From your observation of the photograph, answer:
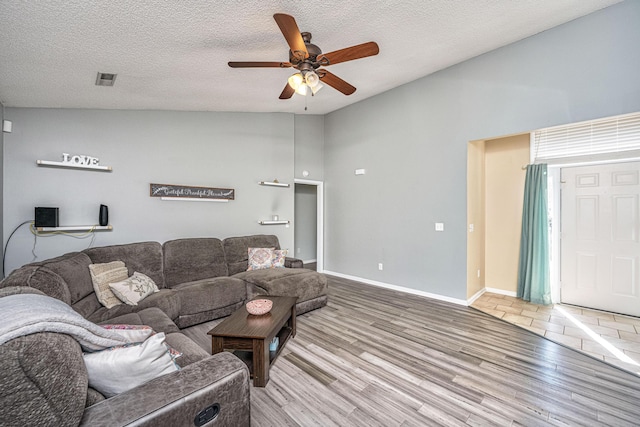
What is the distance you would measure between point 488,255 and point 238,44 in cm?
471

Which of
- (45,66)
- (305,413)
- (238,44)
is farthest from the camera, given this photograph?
(238,44)

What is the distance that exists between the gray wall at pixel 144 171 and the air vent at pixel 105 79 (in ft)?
2.80

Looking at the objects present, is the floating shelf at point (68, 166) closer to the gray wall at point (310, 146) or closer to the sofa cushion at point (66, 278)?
the sofa cushion at point (66, 278)

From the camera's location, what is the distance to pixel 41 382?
0.83 meters

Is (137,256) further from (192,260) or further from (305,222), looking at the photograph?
(305,222)

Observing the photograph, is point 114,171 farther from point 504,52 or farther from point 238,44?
point 504,52

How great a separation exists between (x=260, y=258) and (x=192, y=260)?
0.93m

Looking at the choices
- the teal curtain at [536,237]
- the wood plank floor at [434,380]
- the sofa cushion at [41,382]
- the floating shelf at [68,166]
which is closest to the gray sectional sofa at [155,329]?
the sofa cushion at [41,382]

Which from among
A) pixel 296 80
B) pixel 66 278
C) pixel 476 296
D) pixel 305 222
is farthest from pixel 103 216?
pixel 476 296

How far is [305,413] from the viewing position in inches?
73.1

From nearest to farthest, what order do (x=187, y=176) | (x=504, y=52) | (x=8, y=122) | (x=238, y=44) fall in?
1. (x=238, y=44)
2. (x=8, y=122)
3. (x=504, y=52)
4. (x=187, y=176)

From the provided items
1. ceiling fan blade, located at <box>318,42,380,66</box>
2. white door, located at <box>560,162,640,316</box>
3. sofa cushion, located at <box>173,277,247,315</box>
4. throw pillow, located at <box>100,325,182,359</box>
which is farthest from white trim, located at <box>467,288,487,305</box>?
throw pillow, located at <box>100,325,182,359</box>

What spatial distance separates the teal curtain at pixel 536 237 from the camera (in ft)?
13.1

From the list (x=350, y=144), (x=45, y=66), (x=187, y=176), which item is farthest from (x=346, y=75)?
(x=45, y=66)
